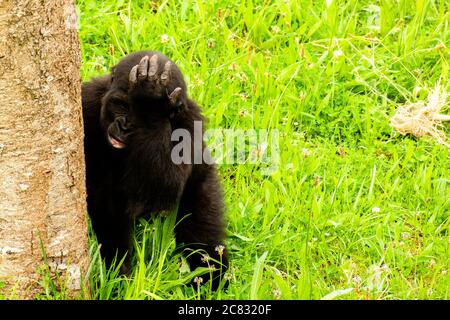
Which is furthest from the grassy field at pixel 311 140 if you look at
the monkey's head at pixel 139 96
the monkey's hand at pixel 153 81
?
the monkey's hand at pixel 153 81

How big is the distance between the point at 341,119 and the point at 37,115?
2.97 m

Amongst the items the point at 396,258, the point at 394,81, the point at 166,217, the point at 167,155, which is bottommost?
→ the point at 396,258

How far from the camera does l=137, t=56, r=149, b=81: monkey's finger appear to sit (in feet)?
14.3

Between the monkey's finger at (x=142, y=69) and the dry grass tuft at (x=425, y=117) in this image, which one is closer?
the monkey's finger at (x=142, y=69)

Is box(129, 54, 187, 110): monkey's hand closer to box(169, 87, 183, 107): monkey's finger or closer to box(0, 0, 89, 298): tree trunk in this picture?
box(169, 87, 183, 107): monkey's finger

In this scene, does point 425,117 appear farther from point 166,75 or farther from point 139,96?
point 139,96

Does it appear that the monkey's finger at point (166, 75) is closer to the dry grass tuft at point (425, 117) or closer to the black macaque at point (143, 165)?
the black macaque at point (143, 165)

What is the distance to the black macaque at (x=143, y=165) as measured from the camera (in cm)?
441

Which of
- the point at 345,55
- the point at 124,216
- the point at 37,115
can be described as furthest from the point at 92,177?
the point at 345,55

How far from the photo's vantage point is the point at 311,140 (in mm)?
6168

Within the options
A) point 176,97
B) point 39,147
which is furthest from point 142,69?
point 39,147

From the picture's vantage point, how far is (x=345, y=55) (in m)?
6.67

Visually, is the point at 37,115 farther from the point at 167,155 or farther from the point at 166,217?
the point at 166,217

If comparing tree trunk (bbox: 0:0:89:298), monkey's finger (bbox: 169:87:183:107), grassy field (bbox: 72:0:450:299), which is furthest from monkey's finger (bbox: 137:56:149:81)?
grassy field (bbox: 72:0:450:299)
